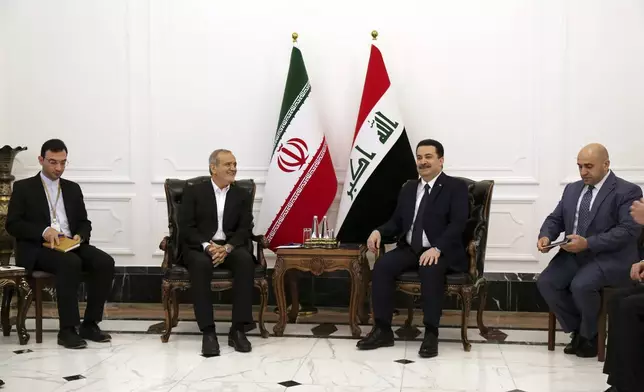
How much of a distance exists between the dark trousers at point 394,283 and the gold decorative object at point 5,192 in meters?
3.09

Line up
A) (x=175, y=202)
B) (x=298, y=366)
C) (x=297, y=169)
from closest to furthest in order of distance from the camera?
(x=298, y=366)
(x=175, y=202)
(x=297, y=169)

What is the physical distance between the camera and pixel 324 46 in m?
6.09

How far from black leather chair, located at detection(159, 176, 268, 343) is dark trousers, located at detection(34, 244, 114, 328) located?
1.43ft

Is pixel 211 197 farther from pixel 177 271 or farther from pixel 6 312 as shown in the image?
pixel 6 312

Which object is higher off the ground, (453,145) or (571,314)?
(453,145)

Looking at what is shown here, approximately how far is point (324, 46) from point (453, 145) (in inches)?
51.7

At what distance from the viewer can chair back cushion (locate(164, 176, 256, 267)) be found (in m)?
5.30

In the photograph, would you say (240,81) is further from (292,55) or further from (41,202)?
(41,202)

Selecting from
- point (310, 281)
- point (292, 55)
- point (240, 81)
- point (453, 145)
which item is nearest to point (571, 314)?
point (453, 145)

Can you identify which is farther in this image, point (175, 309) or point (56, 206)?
A: point (175, 309)

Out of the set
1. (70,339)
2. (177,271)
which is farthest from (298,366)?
(70,339)

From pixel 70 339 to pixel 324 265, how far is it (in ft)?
5.76

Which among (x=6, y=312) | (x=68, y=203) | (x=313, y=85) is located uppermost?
(x=313, y=85)

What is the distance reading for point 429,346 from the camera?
4668 mm
